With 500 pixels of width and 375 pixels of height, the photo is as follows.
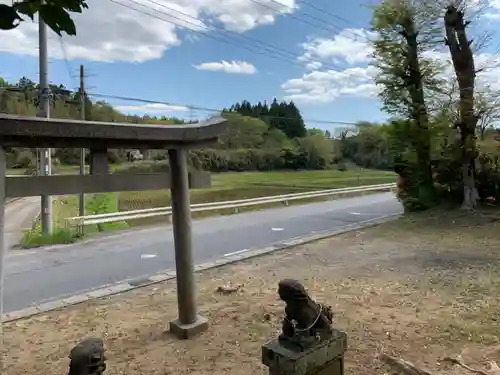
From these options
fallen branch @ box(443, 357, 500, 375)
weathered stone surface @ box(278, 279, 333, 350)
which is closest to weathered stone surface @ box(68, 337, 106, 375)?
weathered stone surface @ box(278, 279, 333, 350)

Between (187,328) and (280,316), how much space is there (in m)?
1.02

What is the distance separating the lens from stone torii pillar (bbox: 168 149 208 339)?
13.5ft

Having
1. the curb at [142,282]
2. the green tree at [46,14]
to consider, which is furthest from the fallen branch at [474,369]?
the curb at [142,282]

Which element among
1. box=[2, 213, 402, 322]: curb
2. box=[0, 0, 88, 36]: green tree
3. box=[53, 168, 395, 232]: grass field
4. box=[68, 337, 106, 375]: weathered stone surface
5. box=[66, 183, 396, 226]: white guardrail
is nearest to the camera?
box=[0, 0, 88, 36]: green tree

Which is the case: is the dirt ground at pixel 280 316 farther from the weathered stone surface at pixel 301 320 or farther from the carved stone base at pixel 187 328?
the weathered stone surface at pixel 301 320

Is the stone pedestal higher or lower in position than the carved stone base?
higher

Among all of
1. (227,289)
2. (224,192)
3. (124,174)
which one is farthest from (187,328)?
(224,192)

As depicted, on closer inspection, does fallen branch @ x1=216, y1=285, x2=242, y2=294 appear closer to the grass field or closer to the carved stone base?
the carved stone base

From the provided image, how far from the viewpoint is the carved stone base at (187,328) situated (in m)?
4.07

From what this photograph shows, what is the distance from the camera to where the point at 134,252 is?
8.24 meters

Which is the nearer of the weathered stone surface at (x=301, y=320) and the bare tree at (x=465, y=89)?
the weathered stone surface at (x=301, y=320)

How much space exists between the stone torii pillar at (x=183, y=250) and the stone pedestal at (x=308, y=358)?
1.75 meters

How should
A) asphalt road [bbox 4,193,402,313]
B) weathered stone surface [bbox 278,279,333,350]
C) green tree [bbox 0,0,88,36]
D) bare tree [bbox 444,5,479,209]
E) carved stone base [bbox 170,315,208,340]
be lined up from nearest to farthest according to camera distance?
green tree [bbox 0,0,88,36] < weathered stone surface [bbox 278,279,333,350] < carved stone base [bbox 170,315,208,340] < asphalt road [bbox 4,193,402,313] < bare tree [bbox 444,5,479,209]

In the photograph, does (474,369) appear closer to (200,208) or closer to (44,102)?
(44,102)
